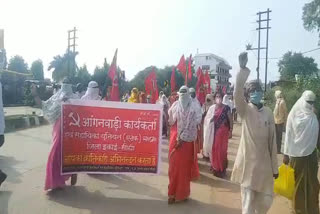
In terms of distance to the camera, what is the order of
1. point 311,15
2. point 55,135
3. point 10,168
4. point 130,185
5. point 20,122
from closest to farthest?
point 55,135 → point 130,185 → point 10,168 → point 20,122 → point 311,15

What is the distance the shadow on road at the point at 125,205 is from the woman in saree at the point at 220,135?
2.10 meters

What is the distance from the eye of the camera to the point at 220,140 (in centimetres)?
796

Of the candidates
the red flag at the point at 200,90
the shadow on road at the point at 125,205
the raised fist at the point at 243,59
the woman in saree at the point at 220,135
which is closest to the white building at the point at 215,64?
the red flag at the point at 200,90

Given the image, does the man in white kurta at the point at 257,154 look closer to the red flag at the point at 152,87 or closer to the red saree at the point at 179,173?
the red saree at the point at 179,173

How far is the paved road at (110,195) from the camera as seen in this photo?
5.39m

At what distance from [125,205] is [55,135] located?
1.61 metres

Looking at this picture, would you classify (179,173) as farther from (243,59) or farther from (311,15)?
(311,15)

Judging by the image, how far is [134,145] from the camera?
6.06 meters

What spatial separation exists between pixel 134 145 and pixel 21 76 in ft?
107

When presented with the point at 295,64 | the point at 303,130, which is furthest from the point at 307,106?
the point at 295,64

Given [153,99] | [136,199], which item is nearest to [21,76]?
[153,99]

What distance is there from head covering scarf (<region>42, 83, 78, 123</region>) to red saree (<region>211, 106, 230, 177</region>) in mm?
3220

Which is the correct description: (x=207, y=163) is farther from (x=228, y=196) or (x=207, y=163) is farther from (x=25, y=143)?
(x=25, y=143)

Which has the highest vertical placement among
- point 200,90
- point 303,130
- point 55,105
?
point 200,90
